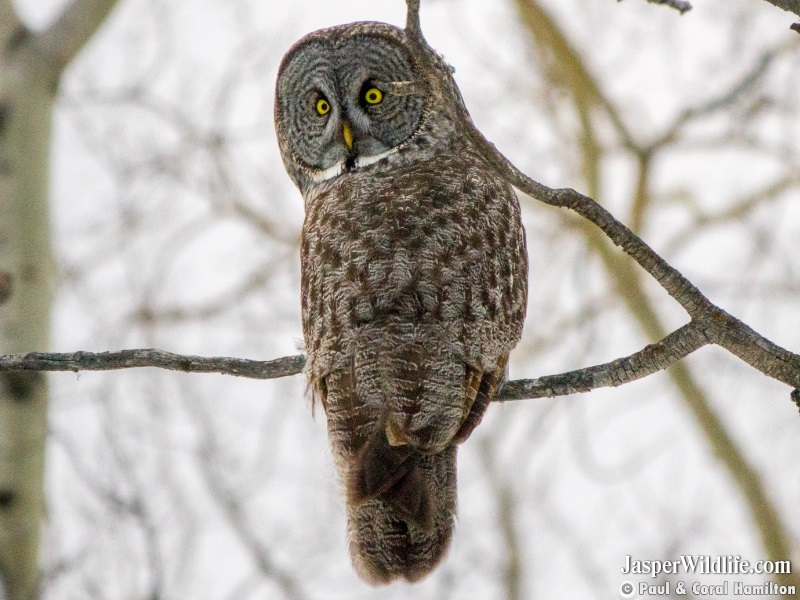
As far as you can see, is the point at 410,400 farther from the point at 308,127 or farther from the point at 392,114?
the point at 308,127

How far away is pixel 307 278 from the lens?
148 inches

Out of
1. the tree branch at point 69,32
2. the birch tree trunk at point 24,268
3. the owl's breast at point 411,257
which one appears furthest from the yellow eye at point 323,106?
the tree branch at point 69,32

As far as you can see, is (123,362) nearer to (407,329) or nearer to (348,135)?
(407,329)

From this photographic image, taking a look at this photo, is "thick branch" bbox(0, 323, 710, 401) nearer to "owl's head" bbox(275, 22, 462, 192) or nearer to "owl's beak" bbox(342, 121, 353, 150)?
"owl's head" bbox(275, 22, 462, 192)

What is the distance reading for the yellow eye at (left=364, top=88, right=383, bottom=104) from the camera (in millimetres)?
4574

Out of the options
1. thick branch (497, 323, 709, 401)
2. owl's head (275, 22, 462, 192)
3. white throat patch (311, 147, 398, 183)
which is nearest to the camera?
thick branch (497, 323, 709, 401)

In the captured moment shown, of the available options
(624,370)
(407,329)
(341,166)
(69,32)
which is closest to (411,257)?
(407,329)

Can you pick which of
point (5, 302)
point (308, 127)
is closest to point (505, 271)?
point (308, 127)

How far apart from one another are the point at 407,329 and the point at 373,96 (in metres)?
1.63

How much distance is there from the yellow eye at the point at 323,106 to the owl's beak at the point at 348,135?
7.3 inches

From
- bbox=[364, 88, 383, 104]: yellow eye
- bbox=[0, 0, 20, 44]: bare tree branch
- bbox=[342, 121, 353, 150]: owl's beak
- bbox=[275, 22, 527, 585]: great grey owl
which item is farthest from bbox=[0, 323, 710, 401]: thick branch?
bbox=[0, 0, 20, 44]: bare tree branch

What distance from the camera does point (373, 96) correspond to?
4.60 meters

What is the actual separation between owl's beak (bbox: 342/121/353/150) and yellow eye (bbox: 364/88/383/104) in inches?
6.2

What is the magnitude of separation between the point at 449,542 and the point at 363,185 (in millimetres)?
1386
